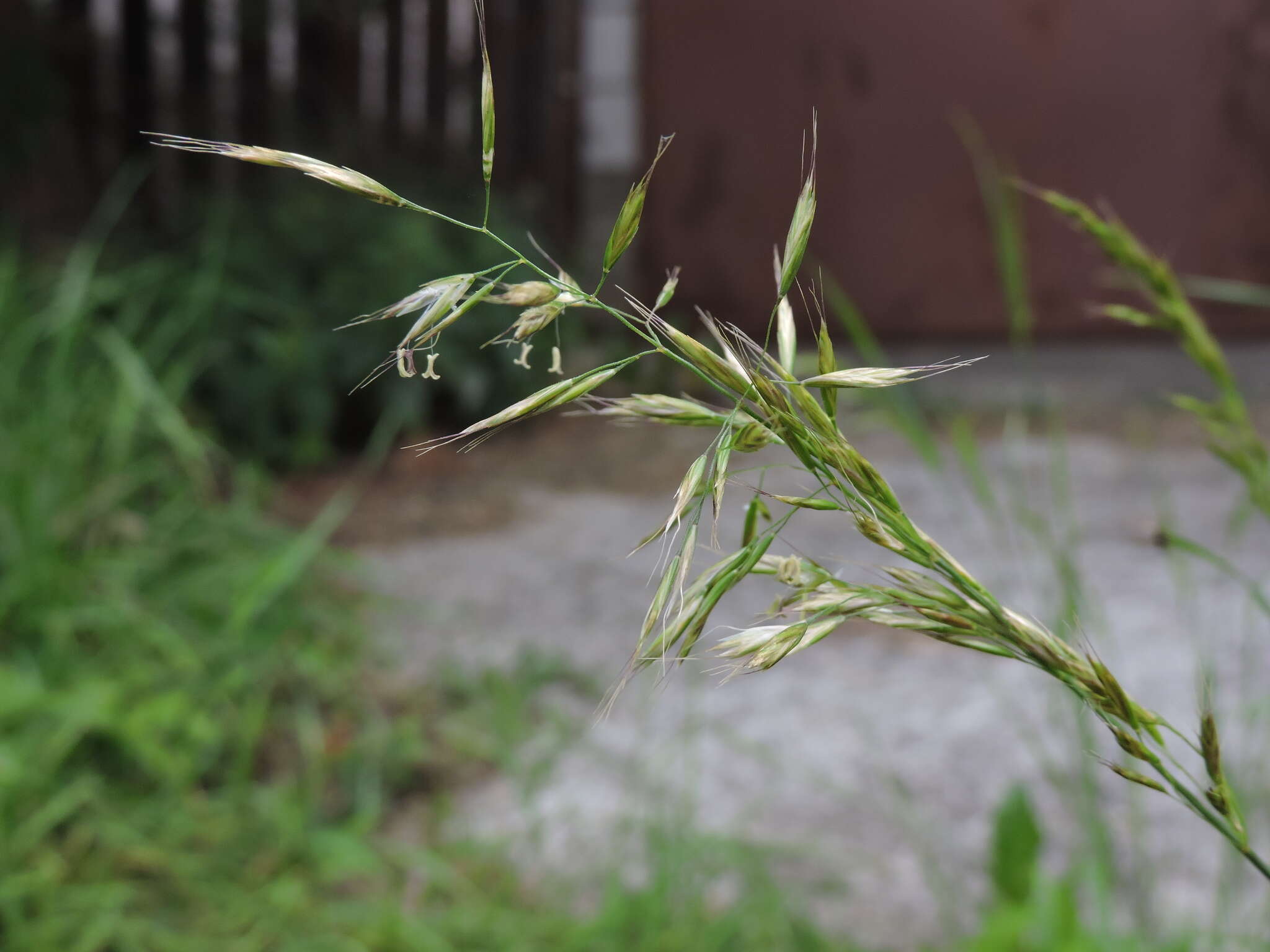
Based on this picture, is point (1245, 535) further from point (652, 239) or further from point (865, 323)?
point (652, 239)

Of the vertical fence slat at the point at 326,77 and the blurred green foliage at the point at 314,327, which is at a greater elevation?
the vertical fence slat at the point at 326,77

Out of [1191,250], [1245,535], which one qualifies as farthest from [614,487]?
[1191,250]

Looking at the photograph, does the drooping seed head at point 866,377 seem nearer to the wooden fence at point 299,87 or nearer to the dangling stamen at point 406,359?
the dangling stamen at point 406,359

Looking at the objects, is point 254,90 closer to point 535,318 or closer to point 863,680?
point 863,680

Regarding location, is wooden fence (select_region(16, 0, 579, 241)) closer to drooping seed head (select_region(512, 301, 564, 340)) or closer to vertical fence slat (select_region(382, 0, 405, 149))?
vertical fence slat (select_region(382, 0, 405, 149))

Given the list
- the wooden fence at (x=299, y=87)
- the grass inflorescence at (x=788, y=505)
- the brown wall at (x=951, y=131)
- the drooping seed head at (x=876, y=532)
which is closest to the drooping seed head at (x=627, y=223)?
the grass inflorescence at (x=788, y=505)

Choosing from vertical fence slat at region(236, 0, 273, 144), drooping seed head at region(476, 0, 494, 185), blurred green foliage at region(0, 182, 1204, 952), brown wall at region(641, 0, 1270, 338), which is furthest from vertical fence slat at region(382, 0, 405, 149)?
drooping seed head at region(476, 0, 494, 185)

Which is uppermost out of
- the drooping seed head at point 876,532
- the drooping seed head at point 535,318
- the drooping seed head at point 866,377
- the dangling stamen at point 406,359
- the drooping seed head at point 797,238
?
the drooping seed head at point 797,238
